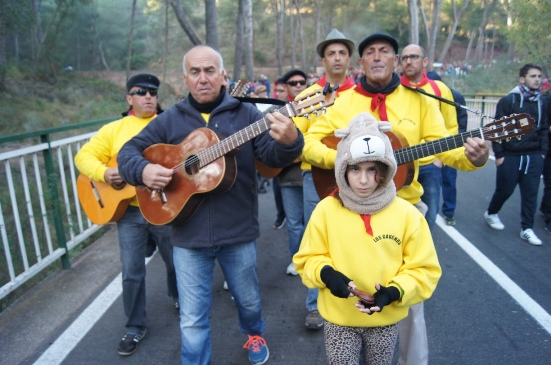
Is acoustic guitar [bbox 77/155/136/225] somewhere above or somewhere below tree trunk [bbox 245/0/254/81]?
below

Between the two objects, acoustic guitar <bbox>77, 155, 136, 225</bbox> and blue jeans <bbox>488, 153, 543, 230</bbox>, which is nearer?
acoustic guitar <bbox>77, 155, 136, 225</bbox>

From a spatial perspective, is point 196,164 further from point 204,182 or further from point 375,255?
point 375,255

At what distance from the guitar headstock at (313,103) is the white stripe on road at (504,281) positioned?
2553 millimetres

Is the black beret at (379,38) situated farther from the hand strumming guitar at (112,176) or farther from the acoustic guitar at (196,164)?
the hand strumming guitar at (112,176)

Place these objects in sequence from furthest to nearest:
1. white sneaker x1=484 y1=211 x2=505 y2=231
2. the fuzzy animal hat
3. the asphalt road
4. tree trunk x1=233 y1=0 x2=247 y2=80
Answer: tree trunk x1=233 y1=0 x2=247 y2=80, white sneaker x1=484 y1=211 x2=505 y2=231, the asphalt road, the fuzzy animal hat

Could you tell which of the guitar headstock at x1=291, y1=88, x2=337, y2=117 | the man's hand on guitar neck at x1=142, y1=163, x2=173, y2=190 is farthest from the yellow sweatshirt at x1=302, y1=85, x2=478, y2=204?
the man's hand on guitar neck at x1=142, y1=163, x2=173, y2=190

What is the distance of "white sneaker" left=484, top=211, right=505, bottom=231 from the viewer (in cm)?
592

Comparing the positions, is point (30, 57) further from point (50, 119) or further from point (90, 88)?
point (50, 119)

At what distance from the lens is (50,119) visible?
62.7 ft

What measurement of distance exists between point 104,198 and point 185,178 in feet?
4.00

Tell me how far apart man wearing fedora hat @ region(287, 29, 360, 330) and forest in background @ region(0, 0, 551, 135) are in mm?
5569

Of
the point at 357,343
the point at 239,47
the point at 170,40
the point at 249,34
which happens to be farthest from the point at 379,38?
the point at 170,40

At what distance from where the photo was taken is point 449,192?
6.22m

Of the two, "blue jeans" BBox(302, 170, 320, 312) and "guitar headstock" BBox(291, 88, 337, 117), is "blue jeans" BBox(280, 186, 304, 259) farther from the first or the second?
"guitar headstock" BBox(291, 88, 337, 117)
